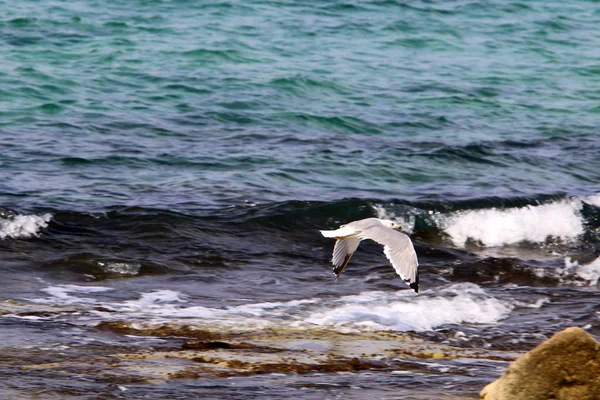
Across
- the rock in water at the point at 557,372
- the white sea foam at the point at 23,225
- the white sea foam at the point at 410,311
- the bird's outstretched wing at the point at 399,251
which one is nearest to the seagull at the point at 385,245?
the bird's outstretched wing at the point at 399,251

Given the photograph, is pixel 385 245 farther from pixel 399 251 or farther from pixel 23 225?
pixel 23 225

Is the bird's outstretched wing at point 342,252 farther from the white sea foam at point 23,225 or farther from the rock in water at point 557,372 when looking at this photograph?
the rock in water at point 557,372

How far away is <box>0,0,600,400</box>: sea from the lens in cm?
689

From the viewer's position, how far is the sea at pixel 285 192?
6.89m

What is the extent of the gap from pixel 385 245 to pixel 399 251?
0.14 metres

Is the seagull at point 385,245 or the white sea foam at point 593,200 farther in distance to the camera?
the white sea foam at point 593,200

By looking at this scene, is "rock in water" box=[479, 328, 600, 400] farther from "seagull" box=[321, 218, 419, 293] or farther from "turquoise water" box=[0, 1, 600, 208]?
"turquoise water" box=[0, 1, 600, 208]

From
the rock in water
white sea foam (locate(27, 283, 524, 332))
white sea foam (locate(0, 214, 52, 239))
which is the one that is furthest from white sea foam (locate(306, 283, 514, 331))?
white sea foam (locate(0, 214, 52, 239))

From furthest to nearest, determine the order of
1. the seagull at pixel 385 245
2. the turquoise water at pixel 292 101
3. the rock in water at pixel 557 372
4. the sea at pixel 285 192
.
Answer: the turquoise water at pixel 292 101 < the seagull at pixel 385 245 < the sea at pixel 285 192 < the rock in water at pixel 557 372

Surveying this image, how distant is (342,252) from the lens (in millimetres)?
8797

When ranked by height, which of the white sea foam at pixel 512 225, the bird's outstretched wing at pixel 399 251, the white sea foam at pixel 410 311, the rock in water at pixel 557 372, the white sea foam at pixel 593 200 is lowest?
the white sea foam at pixel 512 225

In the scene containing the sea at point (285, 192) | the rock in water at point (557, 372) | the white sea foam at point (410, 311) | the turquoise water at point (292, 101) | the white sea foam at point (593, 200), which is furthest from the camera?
the turquoise water at point (292, 101)

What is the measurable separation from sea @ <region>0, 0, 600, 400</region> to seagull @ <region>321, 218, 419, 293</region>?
0.34m

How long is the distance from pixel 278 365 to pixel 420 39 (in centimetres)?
1431
